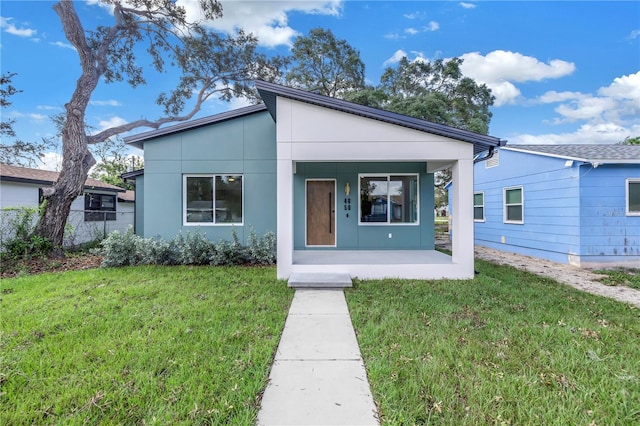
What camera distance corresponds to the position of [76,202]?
12.2 m

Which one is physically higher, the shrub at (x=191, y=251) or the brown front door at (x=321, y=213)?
the brown front door at (x=321, y=213)

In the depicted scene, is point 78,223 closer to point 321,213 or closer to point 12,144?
point 12,144

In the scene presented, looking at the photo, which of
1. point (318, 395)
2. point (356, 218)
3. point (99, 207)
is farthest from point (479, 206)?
point (99, 207)

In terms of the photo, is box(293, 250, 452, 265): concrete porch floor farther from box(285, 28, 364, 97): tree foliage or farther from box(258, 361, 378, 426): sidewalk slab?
box(285, 28, 364, 97): tree foliage

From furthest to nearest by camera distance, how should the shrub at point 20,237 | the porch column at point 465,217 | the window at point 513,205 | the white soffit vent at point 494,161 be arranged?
the white soffit vent at point 494,161 → the window at point 513,205 → the shrub at point 20,237 → the porch column at point 465,217

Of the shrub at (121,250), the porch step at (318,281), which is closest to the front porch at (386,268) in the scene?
the porch step at (318,281)

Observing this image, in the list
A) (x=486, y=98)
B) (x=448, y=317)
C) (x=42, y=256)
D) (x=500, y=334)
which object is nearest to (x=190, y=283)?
(x=448, y=317)

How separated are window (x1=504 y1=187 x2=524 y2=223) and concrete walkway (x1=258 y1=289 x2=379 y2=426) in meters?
8.95

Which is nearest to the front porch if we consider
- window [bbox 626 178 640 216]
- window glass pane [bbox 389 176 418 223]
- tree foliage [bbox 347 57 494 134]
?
window glass pane [bbox 389 176 418 223]

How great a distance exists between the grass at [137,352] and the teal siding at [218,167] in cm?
296

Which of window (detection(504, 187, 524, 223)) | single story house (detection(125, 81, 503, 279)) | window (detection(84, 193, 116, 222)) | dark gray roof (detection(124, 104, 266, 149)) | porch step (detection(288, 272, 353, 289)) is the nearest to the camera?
porch step (detection(288, 272, 353, 289))

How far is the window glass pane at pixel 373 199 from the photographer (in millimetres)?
8633

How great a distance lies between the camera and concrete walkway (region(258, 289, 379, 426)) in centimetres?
205

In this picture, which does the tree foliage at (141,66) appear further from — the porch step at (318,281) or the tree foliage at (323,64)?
the porch step at (318,281)
